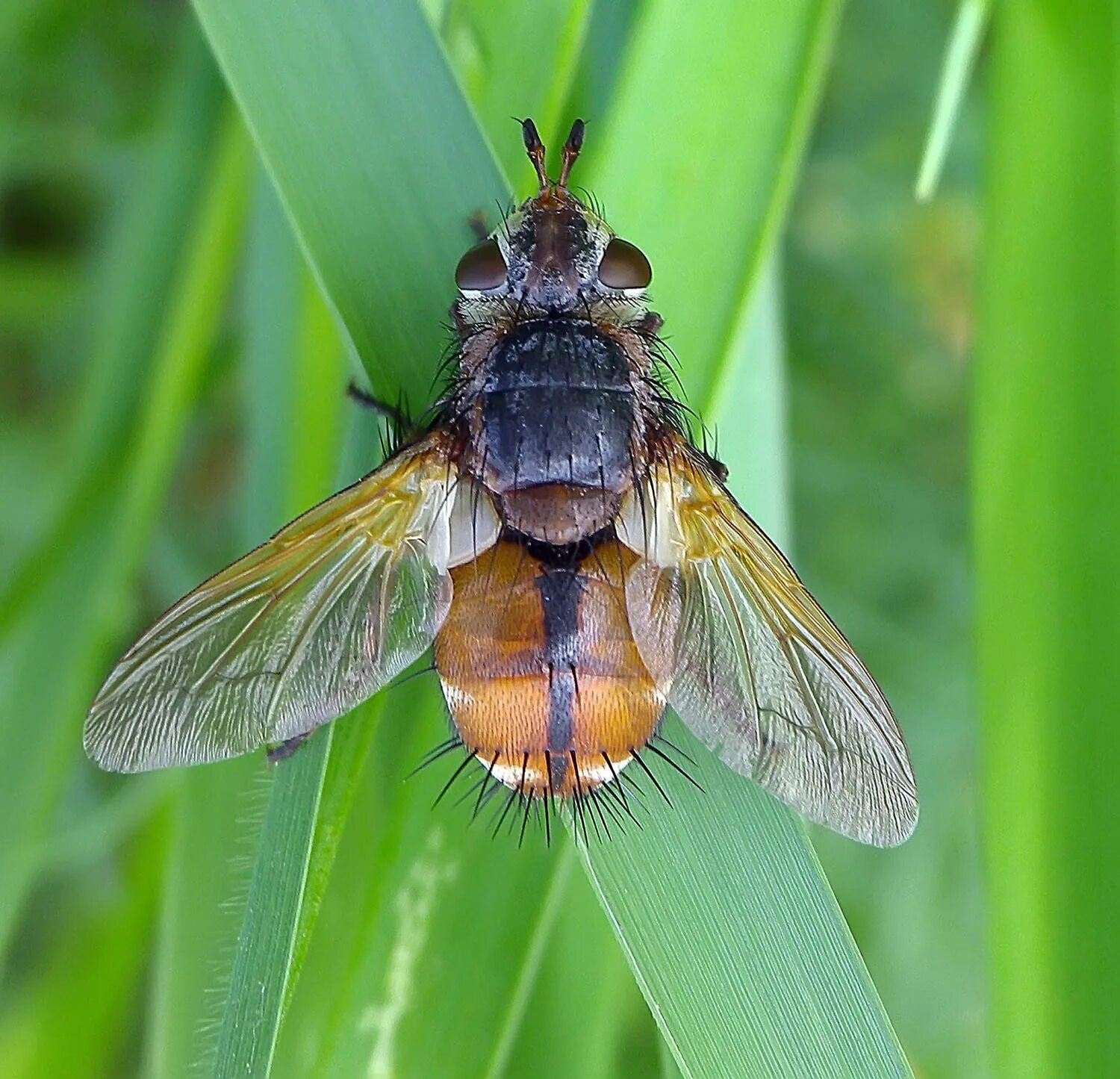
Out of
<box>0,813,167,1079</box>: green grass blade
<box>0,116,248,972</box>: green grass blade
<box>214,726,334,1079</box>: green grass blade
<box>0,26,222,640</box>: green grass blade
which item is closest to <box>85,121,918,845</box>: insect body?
<box>214,726,334,1079</box>: green grass blade

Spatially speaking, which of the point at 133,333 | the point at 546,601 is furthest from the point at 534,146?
the point at 133,333

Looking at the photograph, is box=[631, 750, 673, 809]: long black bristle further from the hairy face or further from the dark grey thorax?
the hairy face

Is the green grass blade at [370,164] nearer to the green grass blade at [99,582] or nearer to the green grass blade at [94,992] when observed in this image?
the green grass blade at [99,582]

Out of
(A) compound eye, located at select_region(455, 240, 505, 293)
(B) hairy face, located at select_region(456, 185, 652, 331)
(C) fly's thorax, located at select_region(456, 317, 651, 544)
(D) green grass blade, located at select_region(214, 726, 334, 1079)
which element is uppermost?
(B) hairy face, located at select_region(456, 185, 652, 331)

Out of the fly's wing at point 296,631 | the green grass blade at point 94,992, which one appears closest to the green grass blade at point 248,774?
the fly's wing at point 296,631

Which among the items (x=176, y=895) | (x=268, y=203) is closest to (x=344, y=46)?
(x=268, y=203)

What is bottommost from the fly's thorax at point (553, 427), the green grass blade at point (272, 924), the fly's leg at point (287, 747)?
the green grass blade at point (272, 924)
